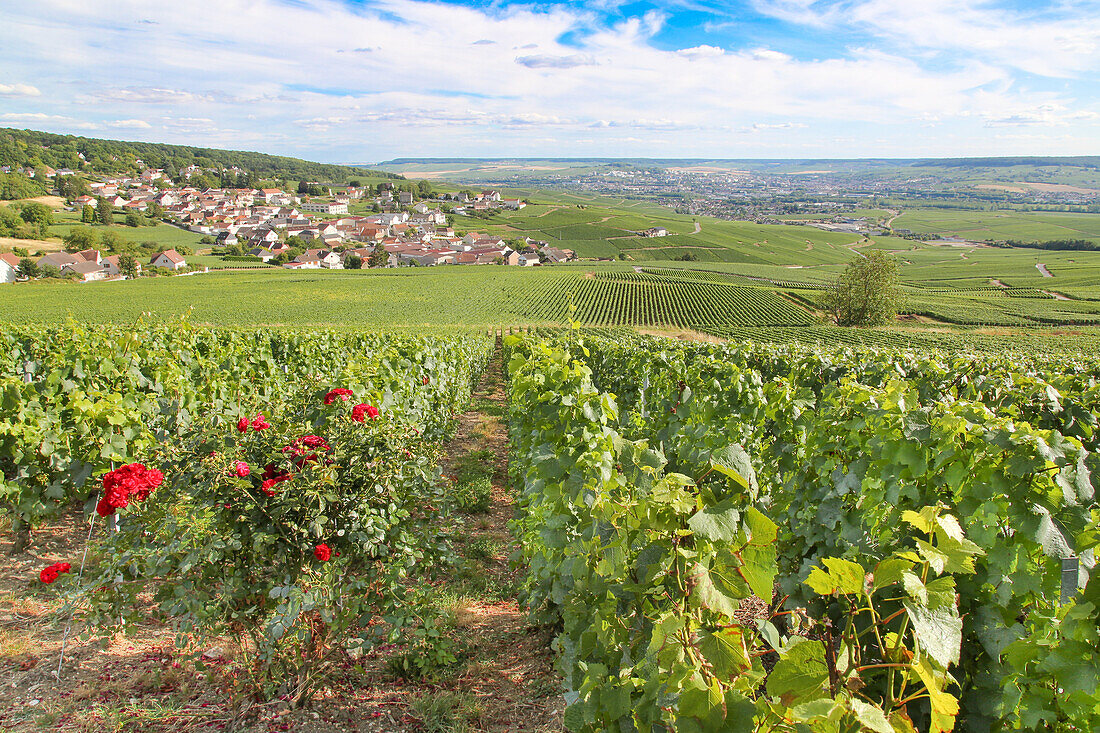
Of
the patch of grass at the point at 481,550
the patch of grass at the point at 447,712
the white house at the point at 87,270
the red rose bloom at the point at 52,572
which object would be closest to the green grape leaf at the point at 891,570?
the patch of grass at the point at 447,712

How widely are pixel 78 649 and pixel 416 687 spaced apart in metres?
2.70

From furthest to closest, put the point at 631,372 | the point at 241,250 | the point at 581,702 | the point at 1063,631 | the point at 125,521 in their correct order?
1. the point at 241,250
2. the point at 631,372
3. the point at 125,521
4. the point at 581,702
5. the point at 1063,631

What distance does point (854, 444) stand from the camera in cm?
395

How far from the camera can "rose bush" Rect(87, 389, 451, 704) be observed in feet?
10.4

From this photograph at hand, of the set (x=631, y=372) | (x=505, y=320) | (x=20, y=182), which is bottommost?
(x=505, y=320)

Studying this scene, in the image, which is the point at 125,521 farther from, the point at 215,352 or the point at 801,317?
the point at 801,317

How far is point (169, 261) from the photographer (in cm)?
7950

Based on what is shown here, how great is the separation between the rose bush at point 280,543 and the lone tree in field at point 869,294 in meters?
58.6

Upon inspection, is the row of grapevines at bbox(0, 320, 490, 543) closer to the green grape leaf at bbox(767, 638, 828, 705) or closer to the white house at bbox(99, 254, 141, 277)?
the green grape leaf at bbox(767, 638, 828, 705)

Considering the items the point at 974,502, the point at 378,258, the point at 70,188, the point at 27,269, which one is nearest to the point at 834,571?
the point at 974,502

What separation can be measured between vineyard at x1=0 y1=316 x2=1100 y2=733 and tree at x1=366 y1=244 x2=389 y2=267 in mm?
97406

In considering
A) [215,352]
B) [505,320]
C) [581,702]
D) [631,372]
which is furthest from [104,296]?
[581,702]

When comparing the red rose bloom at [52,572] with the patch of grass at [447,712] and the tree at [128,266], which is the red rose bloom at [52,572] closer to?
the patch of grass at [447,712]

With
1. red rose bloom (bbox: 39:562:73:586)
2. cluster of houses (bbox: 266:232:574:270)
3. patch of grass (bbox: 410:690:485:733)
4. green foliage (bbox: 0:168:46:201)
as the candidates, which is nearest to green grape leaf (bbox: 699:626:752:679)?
patch of grass (bbox: 410:690:485:733)
